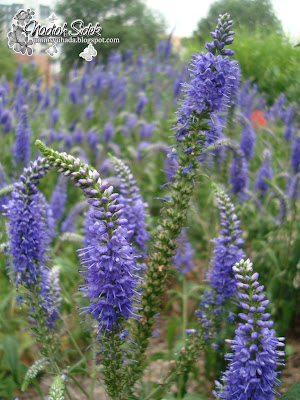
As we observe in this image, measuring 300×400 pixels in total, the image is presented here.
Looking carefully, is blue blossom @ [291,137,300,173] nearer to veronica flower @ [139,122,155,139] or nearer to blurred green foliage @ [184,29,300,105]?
blurred green foliage @ [184,29,300,105]

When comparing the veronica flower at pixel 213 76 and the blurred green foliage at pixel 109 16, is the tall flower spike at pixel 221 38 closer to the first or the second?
the veronica flower at pixel 213 76

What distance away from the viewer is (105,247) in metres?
1.63

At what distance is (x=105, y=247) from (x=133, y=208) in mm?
908

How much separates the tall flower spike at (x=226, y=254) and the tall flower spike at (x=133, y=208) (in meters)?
0.47

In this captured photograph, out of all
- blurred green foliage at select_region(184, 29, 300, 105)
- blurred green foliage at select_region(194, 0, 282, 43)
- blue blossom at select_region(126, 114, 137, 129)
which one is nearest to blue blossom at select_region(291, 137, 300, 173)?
blurred green foliage at select_region(184, 29, 300, 105)

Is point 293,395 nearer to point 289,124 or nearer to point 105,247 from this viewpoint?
point 105,247

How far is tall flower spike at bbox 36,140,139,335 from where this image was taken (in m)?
1.60

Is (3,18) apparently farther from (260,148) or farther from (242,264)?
(260,148)

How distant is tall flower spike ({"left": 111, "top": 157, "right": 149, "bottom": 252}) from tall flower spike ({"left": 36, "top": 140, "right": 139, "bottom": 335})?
0.73 meters

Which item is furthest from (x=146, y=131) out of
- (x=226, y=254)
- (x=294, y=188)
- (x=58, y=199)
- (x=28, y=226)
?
(x=28, y=226)

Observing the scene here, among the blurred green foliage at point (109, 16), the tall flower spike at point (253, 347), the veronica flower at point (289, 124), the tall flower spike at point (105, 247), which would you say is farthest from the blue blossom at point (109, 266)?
the veronica flower at point (289, 124)

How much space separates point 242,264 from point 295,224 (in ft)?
9.07

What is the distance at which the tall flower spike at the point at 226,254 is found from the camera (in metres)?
2.25

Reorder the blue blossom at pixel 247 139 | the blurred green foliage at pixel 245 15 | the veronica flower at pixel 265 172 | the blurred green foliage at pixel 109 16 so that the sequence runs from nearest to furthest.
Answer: the blurred green foliage at pixel 245 15 < the blurred green foliage at pixel 109 16 < the blue blossom at pixel 247 139 < the veronica flower at pixel 265 172
